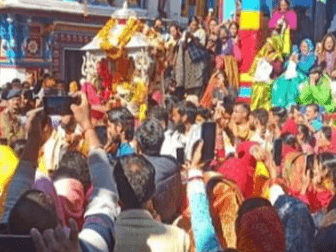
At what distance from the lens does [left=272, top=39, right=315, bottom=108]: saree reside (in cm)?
1373

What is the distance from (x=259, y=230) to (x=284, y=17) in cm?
1234

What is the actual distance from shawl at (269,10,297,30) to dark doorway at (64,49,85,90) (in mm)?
3665

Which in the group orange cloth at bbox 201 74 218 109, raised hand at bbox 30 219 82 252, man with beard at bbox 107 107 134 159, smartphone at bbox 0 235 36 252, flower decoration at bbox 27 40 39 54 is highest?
raised hand at bbox 30 219 82 252

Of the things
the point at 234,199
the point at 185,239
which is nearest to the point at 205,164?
the point at 185,239

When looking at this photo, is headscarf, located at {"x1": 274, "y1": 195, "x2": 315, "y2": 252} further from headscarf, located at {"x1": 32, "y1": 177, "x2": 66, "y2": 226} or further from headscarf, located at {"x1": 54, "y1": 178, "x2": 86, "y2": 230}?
headscarf, located at {"x1": 32, "y1": 177, "x2": 66, "y2": 226}

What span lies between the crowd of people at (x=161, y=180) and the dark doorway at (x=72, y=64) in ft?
16.8

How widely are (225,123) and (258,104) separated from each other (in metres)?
7.09

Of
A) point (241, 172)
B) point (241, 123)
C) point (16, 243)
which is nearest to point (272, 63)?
point (241, 123)

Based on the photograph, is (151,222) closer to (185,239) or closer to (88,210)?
(185,239)

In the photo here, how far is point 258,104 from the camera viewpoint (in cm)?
1428

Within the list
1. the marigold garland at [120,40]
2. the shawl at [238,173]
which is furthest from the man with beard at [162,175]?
the marigold garland at [120,40]

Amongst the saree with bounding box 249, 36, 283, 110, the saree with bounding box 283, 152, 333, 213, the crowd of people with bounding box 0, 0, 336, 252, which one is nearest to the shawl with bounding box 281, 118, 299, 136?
the crowd of people with bounding box 0, 0, 336, 252

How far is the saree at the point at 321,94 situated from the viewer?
12828 mm

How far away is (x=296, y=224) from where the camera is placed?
163 inches
